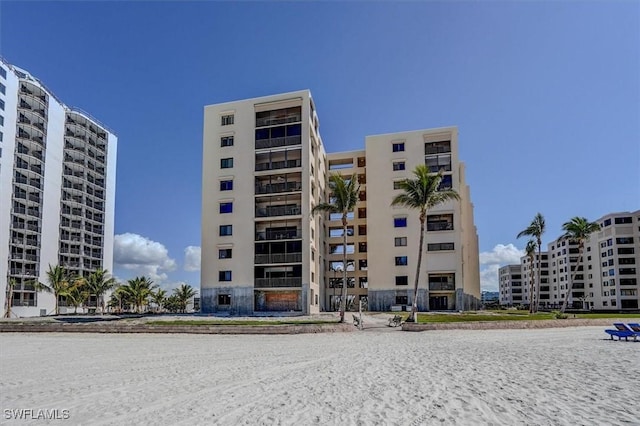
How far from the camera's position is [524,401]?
9.96 meters

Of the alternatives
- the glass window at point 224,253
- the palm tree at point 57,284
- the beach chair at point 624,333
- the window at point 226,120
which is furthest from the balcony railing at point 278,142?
the palm tree at point 57,284

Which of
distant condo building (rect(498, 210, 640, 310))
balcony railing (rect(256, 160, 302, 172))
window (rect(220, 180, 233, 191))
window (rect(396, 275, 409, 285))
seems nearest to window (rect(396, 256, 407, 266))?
window (rect(396, 275, 409, 285))

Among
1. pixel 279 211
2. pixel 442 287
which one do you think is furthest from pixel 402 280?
pixel 279 211

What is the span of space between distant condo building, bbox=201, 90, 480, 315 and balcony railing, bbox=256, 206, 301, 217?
0.48ft

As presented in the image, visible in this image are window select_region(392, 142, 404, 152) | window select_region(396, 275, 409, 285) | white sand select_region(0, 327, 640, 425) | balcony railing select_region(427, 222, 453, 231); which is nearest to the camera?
white sand select_region(0, 327, 640, 425)

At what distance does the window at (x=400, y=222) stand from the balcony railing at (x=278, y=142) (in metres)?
16.8

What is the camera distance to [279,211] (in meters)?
53.2

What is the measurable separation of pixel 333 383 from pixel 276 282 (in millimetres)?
40207

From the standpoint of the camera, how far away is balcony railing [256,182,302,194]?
53625 mm

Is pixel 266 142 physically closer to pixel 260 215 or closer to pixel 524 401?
pixel 260 215

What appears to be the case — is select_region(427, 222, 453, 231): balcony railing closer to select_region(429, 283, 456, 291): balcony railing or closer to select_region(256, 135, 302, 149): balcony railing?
select_region(429, 283, 456, 291): balcony railing

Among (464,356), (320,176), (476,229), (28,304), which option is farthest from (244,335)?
(476,229)

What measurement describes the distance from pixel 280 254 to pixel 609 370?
133 ft

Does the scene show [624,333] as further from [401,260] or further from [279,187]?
[279,187]
